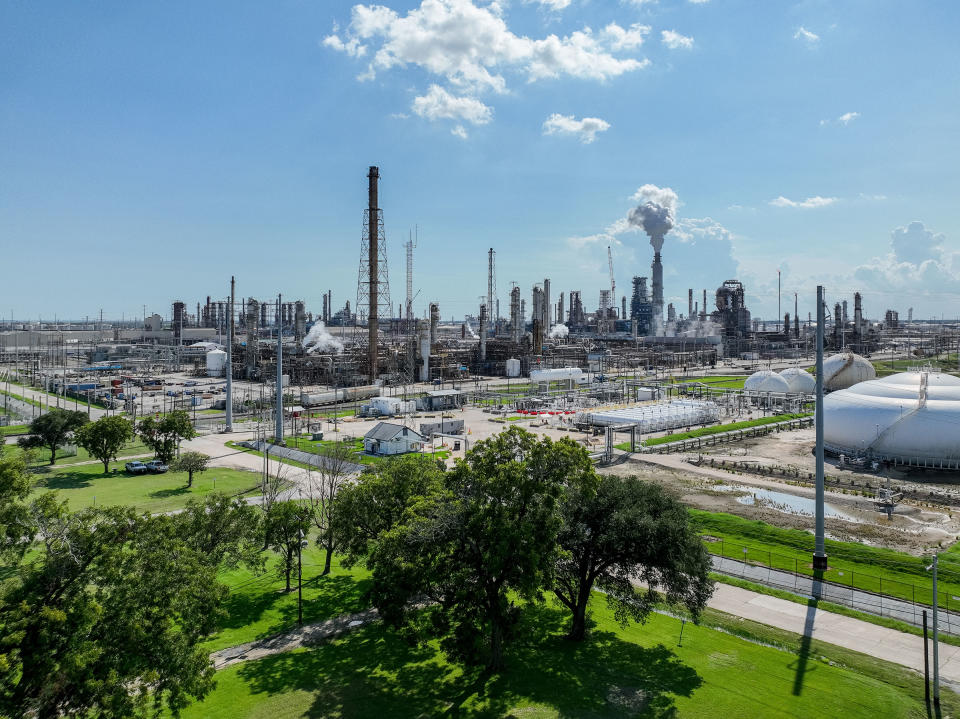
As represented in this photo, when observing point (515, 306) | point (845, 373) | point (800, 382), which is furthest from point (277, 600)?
point (515, 306)

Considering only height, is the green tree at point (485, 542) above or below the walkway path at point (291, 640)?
above

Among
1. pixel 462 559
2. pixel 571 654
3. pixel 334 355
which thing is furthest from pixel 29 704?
pixel 334 355

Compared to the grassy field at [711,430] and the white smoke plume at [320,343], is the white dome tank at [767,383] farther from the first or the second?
the white smoke plume at [320,343]

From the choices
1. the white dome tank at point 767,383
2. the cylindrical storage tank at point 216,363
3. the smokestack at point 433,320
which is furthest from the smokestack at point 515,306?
the cylindrical storage tank at point 216,363

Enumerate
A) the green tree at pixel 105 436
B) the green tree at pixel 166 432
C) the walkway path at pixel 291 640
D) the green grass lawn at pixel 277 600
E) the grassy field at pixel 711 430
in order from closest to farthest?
1. the walkway path at pixel 291 640
2. the green grass lawn at pixel 277 600
3. the green tree at pixel 105 436
4. the green tree at pixel 166 432
5. the grassy field at pixel 711 430

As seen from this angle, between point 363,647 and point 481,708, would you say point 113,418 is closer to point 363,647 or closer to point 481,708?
point 363,647

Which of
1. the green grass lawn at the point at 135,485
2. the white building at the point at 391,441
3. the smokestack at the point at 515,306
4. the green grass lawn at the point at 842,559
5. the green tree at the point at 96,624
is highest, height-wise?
the smokestack at the point at 515,306

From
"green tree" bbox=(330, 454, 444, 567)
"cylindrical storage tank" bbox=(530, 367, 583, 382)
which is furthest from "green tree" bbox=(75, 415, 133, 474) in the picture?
"cylindrical storage tank" bbox=(530, 367, 583, 382)

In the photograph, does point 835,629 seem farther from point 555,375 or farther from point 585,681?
point 555,375
